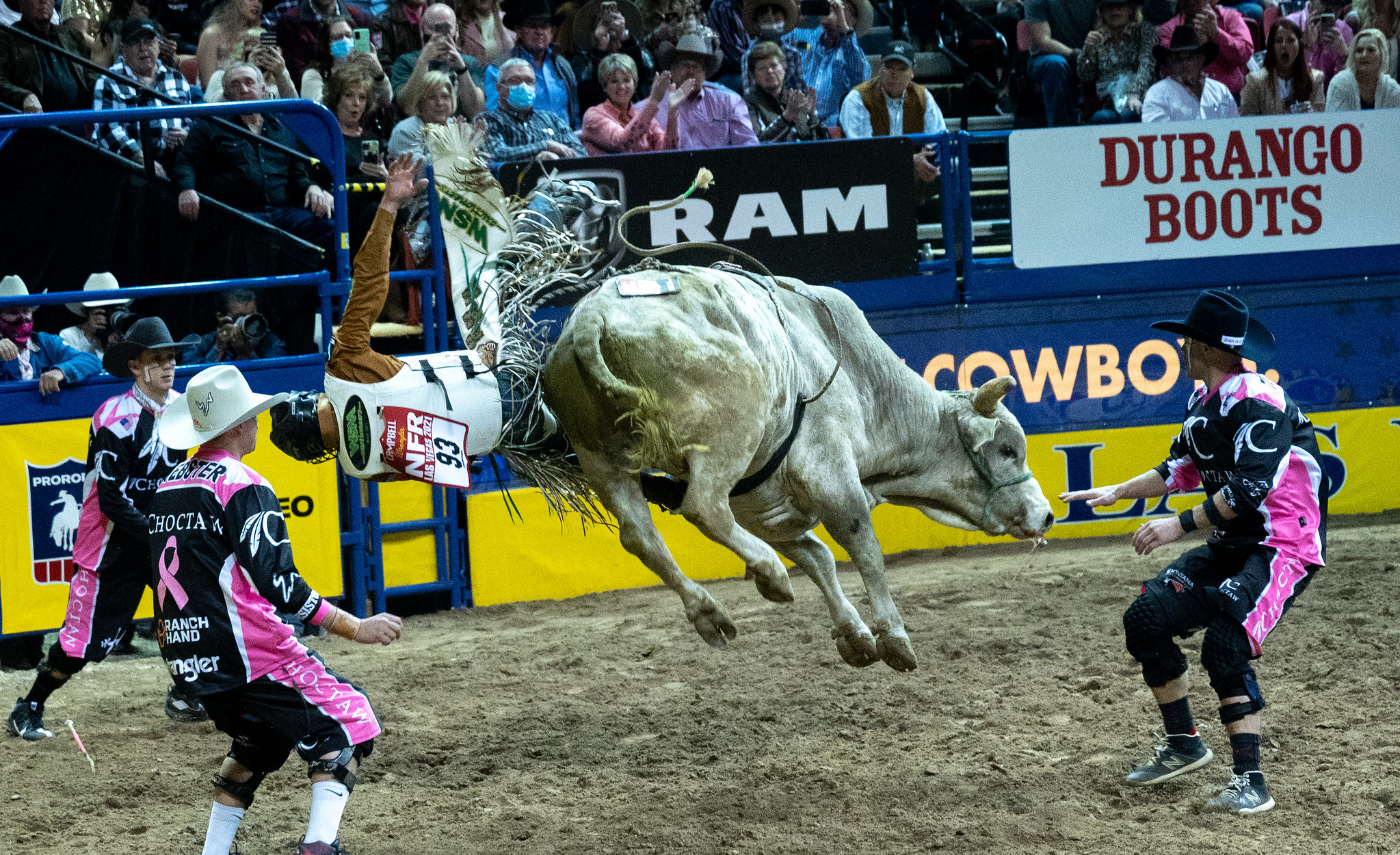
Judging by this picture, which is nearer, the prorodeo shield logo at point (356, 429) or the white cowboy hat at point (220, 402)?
the white cowboy hat at point (220, 402)

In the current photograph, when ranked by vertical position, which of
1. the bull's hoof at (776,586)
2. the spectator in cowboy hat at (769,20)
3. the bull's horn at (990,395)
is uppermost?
the spectator in cowboy hat at (769,20)

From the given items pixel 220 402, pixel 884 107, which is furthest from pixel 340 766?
pixel 884 107

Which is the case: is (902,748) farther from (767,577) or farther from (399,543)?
(399,543)

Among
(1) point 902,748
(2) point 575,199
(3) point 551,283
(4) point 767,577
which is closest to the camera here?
(4) point 767,577

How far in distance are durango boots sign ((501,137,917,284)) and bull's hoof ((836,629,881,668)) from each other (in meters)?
3.82

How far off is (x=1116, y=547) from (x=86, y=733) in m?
6.56

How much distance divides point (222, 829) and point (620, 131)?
583 centimetres

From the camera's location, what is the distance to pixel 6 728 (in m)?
6.82

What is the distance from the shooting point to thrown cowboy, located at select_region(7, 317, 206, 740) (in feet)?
21.3

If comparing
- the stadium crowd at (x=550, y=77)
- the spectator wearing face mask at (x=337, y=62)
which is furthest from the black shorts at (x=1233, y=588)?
the spectator wearing face mask at (x=337, y=62)

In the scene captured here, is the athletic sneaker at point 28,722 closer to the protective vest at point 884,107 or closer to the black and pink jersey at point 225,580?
the black and pink jersey at point 225,580

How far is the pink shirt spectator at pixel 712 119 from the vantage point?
9.82 metres

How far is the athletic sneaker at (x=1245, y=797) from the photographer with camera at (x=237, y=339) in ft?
17.9

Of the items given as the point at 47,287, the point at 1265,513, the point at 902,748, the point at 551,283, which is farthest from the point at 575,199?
the point at 1265,513
